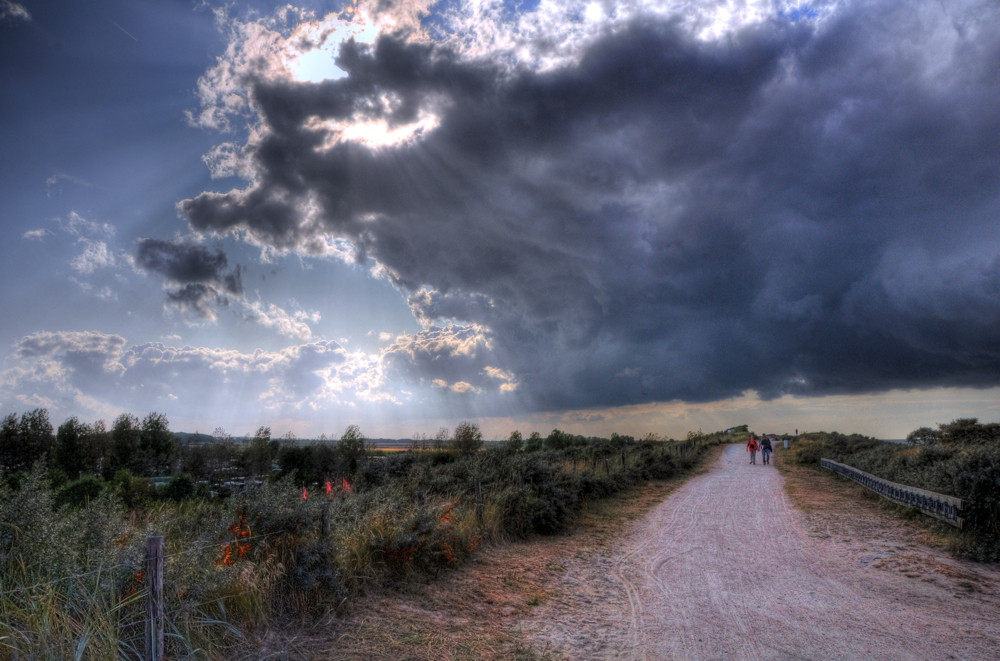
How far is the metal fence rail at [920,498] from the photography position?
36.2 ft

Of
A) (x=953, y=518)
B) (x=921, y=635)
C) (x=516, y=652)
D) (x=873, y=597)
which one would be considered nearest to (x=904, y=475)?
(x=953, y=518)

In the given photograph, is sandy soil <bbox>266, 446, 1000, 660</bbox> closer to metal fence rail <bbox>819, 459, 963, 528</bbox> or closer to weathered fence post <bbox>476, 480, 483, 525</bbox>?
metal fence rail <bbox>819, 459, 963, 528</bbox>

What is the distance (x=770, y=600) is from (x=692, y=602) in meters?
1.16

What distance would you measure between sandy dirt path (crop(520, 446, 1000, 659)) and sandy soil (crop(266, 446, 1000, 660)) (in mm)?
28

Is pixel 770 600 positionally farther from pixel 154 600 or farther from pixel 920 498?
pixel 920 498

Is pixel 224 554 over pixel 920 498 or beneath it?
over

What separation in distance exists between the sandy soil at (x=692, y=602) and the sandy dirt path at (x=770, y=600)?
3 cm

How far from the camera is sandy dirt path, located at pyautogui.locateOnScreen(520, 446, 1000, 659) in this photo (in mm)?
5984

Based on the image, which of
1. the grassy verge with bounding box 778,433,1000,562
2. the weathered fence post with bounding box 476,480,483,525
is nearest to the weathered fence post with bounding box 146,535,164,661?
the weathered fence post with bounding box 476,480,483,525

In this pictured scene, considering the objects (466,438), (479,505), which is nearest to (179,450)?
(466,438)

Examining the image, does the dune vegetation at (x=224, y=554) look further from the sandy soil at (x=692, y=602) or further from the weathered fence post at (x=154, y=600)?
the sandy soil at (x=692, y=602)

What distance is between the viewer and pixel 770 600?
7605mm

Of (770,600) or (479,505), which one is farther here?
(479,505)

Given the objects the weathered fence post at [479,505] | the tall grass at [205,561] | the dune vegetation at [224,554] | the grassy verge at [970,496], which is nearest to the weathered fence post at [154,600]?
the dune vegetation at [224,554]
